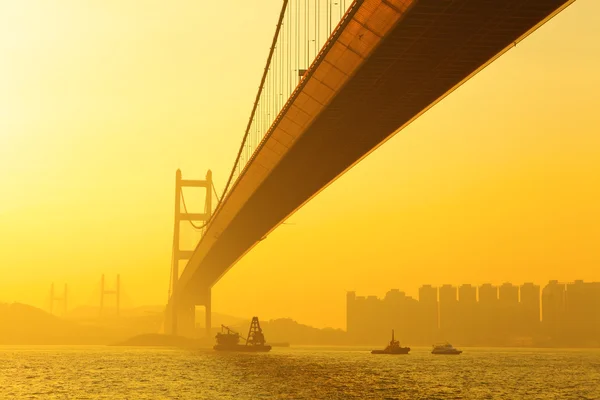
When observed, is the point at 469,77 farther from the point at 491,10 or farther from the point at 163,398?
the point at 163,398

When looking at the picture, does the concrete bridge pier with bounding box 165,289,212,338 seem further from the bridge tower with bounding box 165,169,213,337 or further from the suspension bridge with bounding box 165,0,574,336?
the suspension bridge with bounding box 165,0,574,336

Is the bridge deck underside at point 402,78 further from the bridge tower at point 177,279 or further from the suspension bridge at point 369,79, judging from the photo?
the bridge tower at point 177,279

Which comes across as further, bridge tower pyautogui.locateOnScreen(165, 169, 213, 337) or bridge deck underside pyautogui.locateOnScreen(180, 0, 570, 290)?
bridge tower pyautogui.locateOnScreen(165, 169, 213, 337)

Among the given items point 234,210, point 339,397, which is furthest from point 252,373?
point 339,397

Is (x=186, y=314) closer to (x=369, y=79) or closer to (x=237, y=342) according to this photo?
(x=237, y=342)

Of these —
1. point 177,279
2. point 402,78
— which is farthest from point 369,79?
point 177,279

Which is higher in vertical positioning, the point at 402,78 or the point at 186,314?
the point at 402,78

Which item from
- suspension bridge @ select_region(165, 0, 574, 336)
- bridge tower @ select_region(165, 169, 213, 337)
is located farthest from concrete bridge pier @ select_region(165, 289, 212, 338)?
suspension bridge @ select_region(165, 0, 574, 336)
